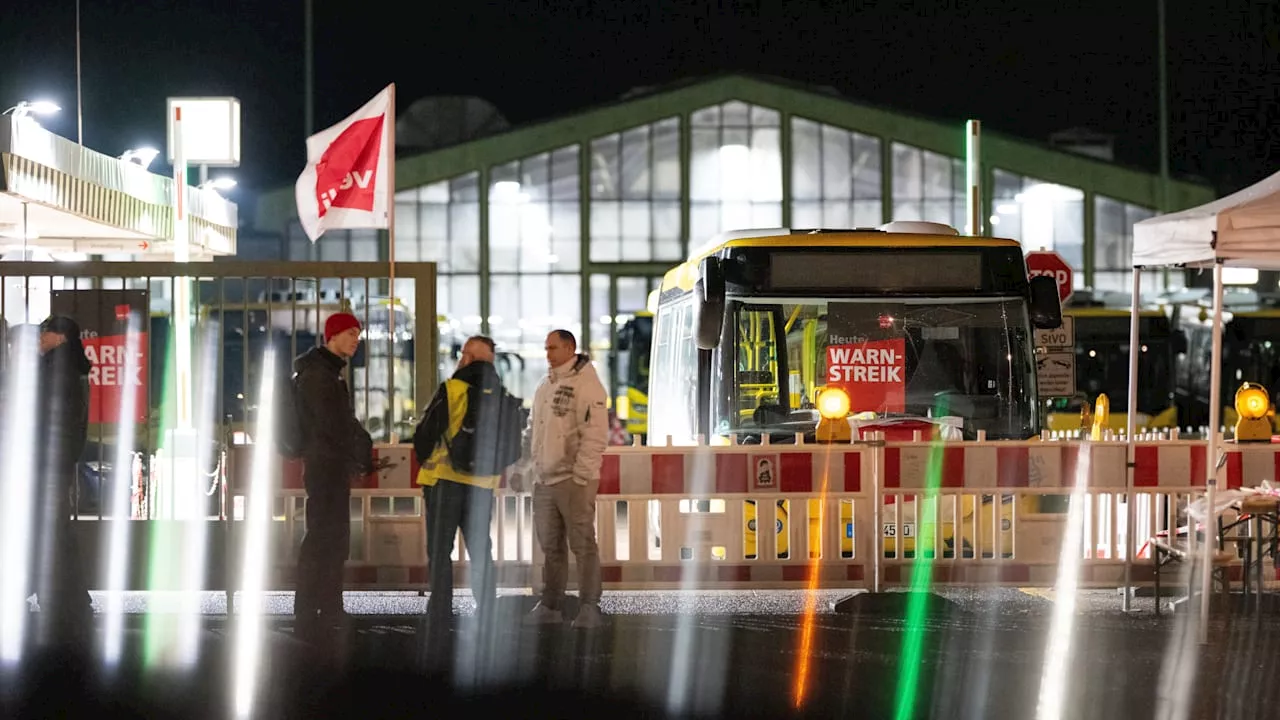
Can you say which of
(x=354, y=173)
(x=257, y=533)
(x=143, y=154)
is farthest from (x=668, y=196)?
(x=257, y=533)

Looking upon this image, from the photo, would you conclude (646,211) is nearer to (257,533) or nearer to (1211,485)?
(257,533)

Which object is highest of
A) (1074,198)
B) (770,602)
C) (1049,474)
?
(1074,198)

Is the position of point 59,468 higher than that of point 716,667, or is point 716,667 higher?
point 59,468

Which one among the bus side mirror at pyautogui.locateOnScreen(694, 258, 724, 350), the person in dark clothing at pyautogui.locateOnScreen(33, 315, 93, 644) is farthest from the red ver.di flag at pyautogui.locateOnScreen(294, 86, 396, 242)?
the person in dark clothing at pyautogui.locateOnScreen(33, 315, 93, 644)

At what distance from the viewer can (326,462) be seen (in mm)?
10914

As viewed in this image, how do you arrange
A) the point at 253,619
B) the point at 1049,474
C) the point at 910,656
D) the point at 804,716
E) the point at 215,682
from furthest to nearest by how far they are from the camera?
1. the point at 1049,474
2. the point at 253,619
3. the point at 910,656
4. the point at 215,682
5. the point at 804,716

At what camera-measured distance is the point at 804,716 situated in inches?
338

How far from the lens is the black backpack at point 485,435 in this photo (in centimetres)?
1120

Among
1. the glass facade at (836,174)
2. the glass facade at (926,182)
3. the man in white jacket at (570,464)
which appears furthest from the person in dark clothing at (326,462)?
the glass facade at (926,182)

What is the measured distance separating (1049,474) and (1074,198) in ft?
107

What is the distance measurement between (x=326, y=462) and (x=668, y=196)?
3492cm

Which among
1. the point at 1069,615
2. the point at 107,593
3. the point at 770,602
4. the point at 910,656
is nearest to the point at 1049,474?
the point at 1069,615

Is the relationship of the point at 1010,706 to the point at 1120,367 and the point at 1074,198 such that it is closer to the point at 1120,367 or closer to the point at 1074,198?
the point at 1120,367

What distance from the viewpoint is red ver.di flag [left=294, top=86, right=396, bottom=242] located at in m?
14.1
